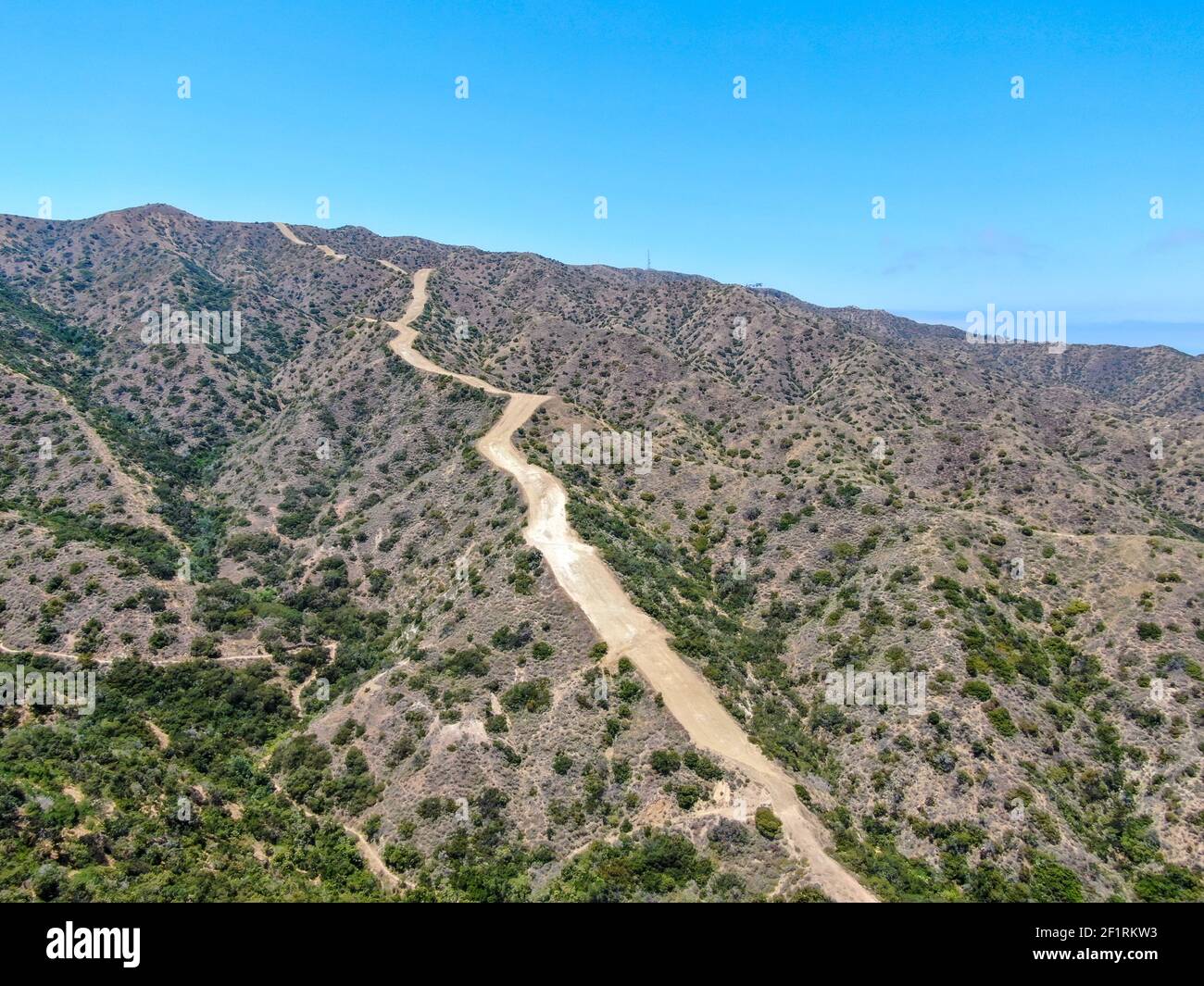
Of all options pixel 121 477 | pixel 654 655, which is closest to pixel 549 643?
pixel 654 655

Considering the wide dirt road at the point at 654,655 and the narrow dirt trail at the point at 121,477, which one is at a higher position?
the narrow dirt trail at the point at 121,477

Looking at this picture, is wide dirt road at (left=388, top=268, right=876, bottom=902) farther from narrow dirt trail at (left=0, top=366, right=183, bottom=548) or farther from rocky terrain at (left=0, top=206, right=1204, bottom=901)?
narrow dirt trail at (left=0, top=366, right=183, bottom=548)

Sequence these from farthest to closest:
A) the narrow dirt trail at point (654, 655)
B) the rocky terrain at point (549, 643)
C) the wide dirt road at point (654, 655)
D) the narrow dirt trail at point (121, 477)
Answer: the narrow dirt trail at point (121, 477)
the rocky terrain at point (549, 643)
the wide dirt road at point (654, 655)
the narrow dirt trail at point (654, 655)

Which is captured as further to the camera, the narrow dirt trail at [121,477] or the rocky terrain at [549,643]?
the narrow dirt trail at [121,477]

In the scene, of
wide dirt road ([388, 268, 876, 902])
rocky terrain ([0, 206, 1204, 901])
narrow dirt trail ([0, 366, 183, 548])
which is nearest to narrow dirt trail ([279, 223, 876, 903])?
wide dirt road ([388, 268, 876, 902])

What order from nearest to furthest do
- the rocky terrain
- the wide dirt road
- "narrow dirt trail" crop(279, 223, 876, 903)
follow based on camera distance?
"narrow dirt trail" crop(279, 223, 876, 903) < the wide dirt road < the rocky terrain

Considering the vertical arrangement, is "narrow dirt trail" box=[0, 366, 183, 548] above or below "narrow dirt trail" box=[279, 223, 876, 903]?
above

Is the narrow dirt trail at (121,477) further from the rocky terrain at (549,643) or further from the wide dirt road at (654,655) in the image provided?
the wide dirt road at (654,655)

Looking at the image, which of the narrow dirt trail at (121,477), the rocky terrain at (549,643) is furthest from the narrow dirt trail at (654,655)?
the narrow dirt trail at (121,477)
